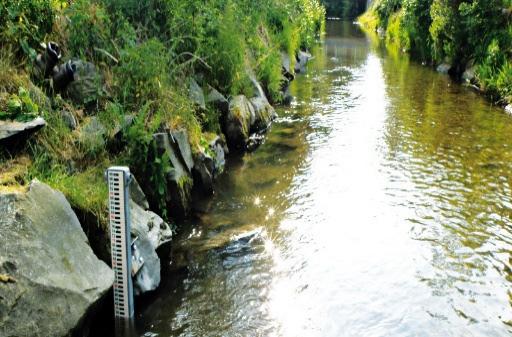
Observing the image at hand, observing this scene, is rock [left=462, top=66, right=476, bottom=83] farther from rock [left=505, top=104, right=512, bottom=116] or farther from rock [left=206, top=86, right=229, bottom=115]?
rock [left=206, top=86, right=229, bottom=115]

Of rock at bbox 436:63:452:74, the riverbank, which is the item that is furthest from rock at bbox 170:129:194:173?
rock at bbox 436:63:452:74

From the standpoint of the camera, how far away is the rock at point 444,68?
19.2 m

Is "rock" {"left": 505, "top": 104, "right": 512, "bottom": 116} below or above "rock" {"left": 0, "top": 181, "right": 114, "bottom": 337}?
below

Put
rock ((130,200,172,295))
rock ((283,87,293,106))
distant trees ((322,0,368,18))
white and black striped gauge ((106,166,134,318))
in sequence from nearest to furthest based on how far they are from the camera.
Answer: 1. white and black striped gauge ((106,166,134,318))
2. rock ((130,200,172,295))
3. rock ((283,87,293,106))
4. distant trees ((322,0,368,18))

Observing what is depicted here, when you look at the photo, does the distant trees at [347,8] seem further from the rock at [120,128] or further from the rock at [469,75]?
the rock at [120,128]

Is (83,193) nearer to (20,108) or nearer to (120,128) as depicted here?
(20,108)

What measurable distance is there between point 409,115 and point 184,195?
7.92 meters

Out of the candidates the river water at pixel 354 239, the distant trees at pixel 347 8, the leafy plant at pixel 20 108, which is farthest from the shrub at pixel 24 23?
the distant trees at pixel 347 8

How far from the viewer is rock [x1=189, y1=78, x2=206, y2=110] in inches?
324

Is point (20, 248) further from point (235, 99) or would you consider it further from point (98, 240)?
point (235, 99)

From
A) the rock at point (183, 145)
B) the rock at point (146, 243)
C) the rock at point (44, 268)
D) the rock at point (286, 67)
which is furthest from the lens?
the rock at point (286, 67)

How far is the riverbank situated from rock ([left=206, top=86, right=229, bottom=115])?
0.03m

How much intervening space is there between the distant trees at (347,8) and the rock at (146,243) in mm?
63952

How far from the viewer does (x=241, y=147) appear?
989cm
